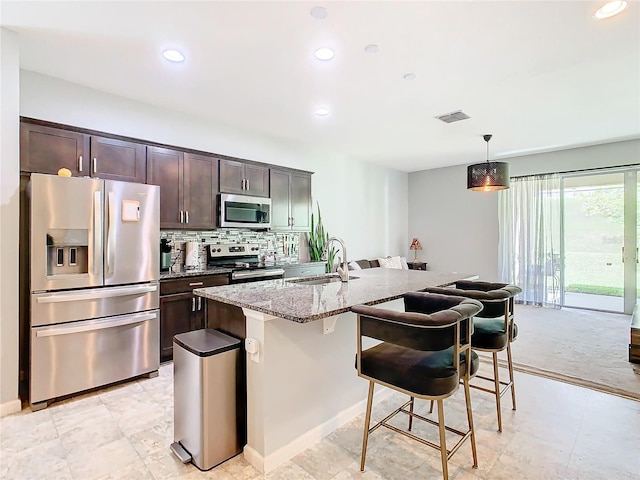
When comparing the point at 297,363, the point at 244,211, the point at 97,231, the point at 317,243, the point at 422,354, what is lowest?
the point at 297,363

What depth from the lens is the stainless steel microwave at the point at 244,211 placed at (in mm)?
4160

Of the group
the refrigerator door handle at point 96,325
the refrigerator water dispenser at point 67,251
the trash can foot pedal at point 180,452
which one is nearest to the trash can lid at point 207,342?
the trash can foot pedal at point 180,452

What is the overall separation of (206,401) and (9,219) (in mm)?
2028

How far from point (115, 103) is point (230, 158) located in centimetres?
130

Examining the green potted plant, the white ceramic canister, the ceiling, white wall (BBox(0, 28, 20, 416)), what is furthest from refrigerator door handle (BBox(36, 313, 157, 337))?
the green potted plant

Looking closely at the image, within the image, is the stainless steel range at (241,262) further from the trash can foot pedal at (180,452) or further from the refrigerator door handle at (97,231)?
the trash can foot pedal at (180,452)

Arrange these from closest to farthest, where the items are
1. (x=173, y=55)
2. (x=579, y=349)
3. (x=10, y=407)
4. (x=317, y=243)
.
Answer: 1. (x=10, y=407)
2. (x=173, y=55)
3. (x=579, y=349)
4. (x=317, y=243)

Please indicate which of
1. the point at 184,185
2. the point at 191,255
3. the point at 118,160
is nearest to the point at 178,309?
the point at 191,255

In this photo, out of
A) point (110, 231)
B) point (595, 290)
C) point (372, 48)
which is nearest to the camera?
point (372, 48)

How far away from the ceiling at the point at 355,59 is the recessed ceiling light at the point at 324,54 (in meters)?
0.05

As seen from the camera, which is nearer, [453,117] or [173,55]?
[173,55]

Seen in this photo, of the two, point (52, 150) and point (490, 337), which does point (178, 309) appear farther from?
point (490, 337)

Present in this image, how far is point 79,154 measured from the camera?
3143 mm

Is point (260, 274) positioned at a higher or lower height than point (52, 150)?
lower
